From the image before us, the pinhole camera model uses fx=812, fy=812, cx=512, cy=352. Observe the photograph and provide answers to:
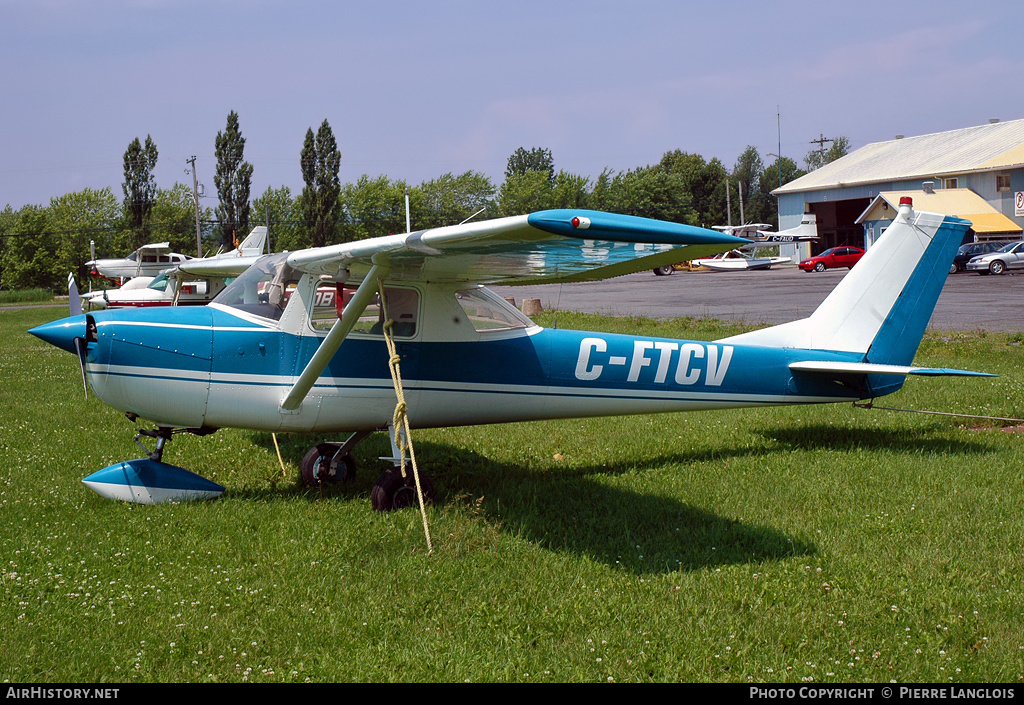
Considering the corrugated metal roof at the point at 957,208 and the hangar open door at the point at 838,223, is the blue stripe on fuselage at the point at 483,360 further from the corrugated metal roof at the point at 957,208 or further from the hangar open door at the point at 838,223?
the hangar open door at the point at 838,223

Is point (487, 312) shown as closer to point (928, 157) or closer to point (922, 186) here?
point (922, 186)

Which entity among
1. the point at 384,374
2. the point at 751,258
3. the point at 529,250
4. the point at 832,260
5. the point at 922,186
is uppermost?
the point at 922,186

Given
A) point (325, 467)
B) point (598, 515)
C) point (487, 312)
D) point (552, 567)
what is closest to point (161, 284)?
point (325, 467)

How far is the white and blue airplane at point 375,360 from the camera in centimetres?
641

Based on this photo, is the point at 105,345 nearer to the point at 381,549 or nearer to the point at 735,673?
the point at 381,549

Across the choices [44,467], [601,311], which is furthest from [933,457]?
[601,311]

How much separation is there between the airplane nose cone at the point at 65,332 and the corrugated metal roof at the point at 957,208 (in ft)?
159

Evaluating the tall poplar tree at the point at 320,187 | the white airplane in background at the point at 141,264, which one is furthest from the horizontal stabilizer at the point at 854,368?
the tall poplar tree at the point at 320,187

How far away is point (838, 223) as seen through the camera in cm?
6400

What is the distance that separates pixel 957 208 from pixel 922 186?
212 inches

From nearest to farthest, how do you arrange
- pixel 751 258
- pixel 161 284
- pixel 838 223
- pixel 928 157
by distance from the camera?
pixel 161 284
pixel 751 258
pixel 928 157
pixel 838 223

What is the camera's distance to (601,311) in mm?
28609

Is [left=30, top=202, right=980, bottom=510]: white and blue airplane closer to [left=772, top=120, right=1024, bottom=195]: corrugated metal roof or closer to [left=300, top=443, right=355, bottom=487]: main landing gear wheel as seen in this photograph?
[left=300, top=443, right=355, bottom=487]: main landing gear wheel

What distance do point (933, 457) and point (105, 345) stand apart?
297 inches
